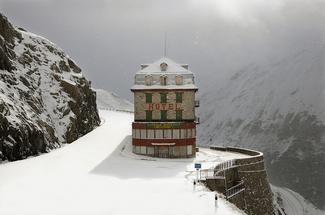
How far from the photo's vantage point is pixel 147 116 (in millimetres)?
58219

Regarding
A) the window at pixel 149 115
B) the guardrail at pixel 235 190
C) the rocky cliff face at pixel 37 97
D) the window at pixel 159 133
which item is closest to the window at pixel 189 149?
the window at pixel 159 133

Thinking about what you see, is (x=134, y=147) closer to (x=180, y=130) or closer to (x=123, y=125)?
(x=180, y=130)

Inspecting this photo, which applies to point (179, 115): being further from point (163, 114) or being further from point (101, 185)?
point (101, 185)

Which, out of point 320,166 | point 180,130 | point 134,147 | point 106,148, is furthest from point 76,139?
point 320,166

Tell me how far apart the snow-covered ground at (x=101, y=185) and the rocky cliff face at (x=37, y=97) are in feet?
8.22

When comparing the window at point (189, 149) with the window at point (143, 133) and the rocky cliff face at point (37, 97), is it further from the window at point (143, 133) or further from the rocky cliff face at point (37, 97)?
the rocky cliff face at point (37, 97)

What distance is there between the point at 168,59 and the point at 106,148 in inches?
587

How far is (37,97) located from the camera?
60344 millimetres

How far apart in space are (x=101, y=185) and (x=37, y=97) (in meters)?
26.6

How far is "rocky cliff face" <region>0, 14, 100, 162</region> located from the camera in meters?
49.0

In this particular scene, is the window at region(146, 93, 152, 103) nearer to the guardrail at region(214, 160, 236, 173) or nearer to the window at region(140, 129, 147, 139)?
the window at region(140, 129, 147, 139)

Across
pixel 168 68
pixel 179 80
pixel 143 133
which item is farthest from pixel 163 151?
pixel 168 68

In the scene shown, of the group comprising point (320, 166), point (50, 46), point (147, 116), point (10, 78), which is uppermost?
point (50, 46)

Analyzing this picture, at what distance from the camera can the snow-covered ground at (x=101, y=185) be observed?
1206 inches
